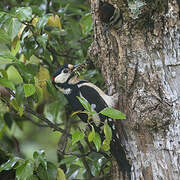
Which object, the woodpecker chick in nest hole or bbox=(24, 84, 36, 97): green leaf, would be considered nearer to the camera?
bbox=(24, 84, 36, 97): green leaf

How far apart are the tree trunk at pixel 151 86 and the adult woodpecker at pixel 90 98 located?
2.2 inches

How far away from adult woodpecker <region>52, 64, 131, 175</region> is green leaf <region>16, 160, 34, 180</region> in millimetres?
450

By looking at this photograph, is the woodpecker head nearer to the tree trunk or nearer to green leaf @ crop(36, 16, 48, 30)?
green leaf @ crop(36, 16, 48, 30)

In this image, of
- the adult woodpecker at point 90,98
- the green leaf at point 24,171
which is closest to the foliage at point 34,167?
the green leaf at point 24,171

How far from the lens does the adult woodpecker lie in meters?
1.90

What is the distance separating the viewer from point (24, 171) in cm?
181

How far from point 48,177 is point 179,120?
0.81 metres

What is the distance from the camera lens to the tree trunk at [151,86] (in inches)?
68.2

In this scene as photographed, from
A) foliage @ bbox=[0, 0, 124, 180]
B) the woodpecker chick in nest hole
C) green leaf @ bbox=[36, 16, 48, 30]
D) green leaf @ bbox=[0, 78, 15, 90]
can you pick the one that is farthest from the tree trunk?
green leaf @ bbox=[0, 78, 15, 90]

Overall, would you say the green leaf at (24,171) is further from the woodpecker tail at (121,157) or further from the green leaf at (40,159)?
the woodpecker tail at (121,157)

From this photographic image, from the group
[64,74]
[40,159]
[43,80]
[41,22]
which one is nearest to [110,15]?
[41,22]

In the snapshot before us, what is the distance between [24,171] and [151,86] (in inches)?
32.3

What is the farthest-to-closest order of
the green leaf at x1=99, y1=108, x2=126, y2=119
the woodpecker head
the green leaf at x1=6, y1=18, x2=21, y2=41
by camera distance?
the woodpecker head < the green leaf at x1=6, y1=18, x2=21, y2=41 < the green leaf at x1=99, y1=108, x2=126, y2=119

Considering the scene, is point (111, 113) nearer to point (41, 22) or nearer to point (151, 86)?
point (151, 86)
